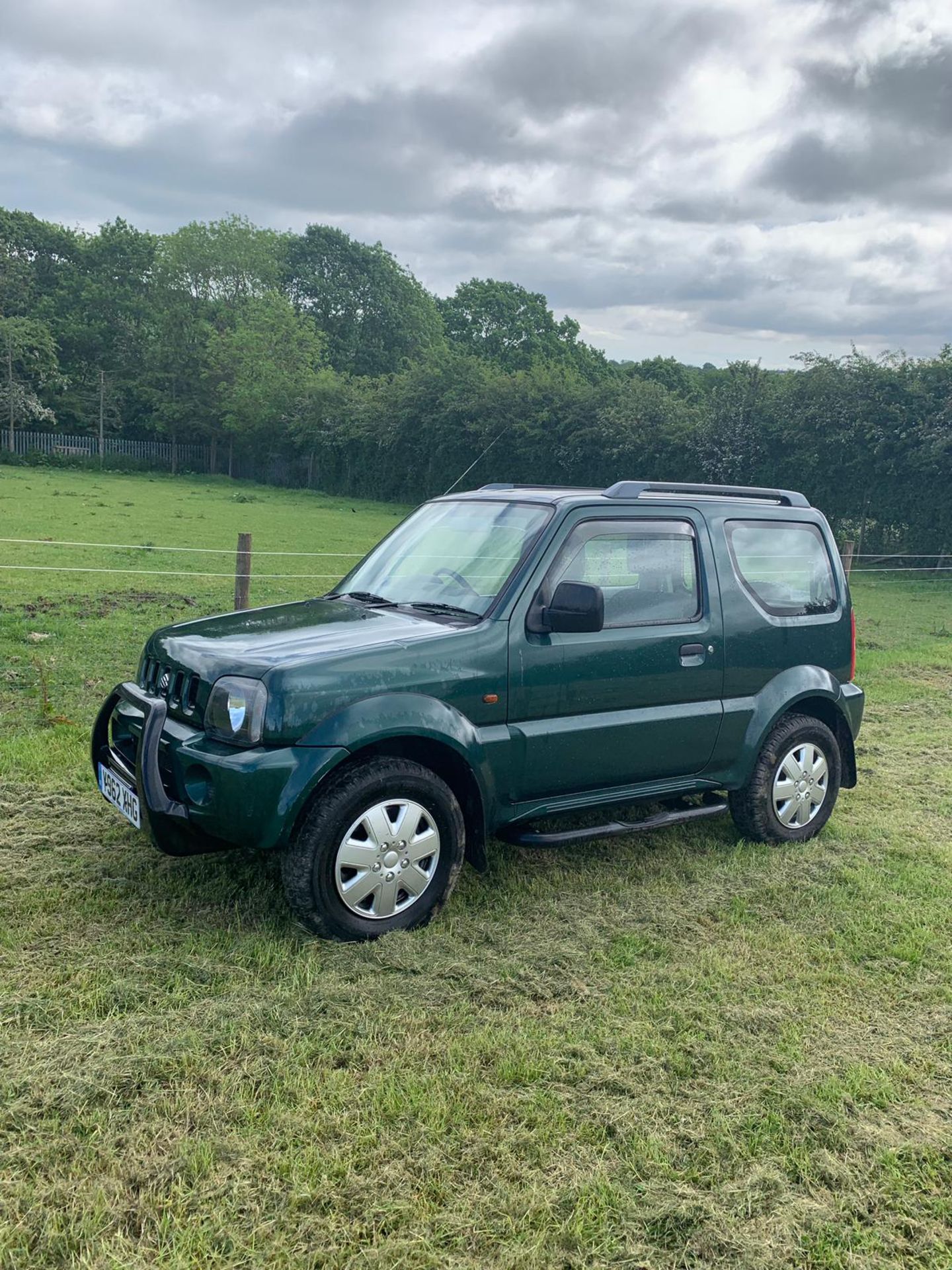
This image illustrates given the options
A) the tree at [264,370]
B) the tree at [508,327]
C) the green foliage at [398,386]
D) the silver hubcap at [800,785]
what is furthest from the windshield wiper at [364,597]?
the tree at [508,327]

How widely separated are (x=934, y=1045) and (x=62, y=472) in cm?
4580

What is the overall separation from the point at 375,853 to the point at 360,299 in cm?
7186

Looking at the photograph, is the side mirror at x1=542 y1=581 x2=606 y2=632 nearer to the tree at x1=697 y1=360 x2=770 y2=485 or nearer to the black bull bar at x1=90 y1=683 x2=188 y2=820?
the black bull bar at x1=90 y1=683 x2=188 y2=820

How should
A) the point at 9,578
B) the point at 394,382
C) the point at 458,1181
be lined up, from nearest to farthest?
the point at 458,1181 → the point at 9,578 → the point at 394,382

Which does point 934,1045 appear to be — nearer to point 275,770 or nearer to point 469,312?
point 275,770

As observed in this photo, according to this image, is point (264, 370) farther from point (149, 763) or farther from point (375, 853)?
point (375, 853)

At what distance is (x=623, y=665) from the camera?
4.68 metres

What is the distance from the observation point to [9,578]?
1278cm

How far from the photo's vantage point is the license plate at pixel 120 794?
4.16m

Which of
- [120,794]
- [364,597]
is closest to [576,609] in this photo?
[364,597]

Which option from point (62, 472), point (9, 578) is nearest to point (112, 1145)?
point (9, 578)

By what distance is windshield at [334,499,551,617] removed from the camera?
466cm

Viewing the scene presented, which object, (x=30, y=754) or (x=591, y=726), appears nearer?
(x=591, y=726)

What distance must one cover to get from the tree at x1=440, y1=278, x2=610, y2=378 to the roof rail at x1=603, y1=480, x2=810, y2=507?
6074 cm
